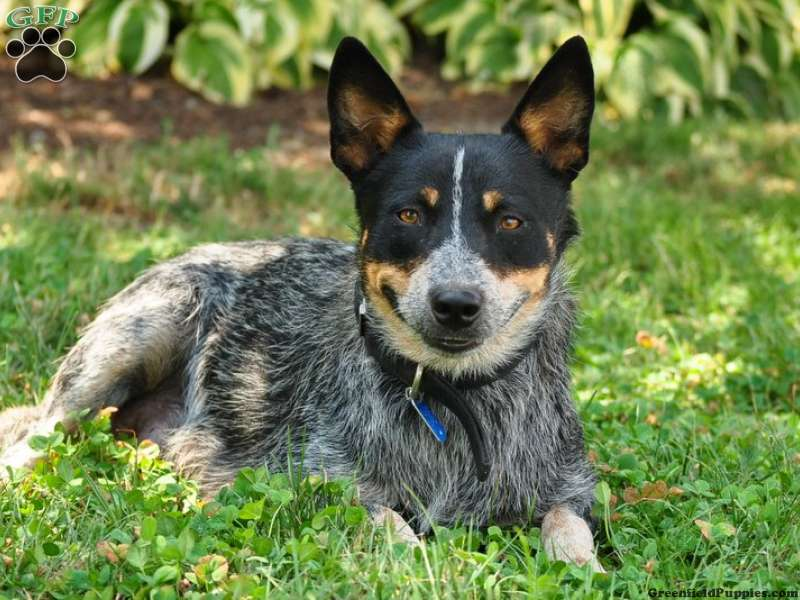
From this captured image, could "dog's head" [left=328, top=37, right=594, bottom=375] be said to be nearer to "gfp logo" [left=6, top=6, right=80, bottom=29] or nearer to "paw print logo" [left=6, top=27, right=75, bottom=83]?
"gfp logo" [left=6, top=6, right=80, bottom=29]

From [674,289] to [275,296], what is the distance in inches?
99.0

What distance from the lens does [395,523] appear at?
345 cm

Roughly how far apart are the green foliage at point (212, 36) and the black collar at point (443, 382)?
5500mm

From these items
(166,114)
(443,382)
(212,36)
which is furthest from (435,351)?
(212,36)

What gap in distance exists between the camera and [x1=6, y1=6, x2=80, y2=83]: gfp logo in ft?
27.1

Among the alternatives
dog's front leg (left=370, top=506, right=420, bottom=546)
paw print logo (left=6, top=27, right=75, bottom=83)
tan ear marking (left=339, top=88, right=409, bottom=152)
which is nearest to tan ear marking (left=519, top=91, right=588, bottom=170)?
tan ear marking (left=339, top=88, right=409, bottom=152)

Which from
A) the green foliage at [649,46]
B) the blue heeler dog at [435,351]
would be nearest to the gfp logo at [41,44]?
the green foliage at [649,46]

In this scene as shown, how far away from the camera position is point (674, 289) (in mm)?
6121

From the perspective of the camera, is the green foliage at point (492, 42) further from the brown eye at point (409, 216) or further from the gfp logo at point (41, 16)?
the brown eye at point (409, 216)

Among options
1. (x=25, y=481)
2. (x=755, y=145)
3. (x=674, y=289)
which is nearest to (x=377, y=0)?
(x=755, y=145)

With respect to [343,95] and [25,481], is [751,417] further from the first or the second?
[25,481]

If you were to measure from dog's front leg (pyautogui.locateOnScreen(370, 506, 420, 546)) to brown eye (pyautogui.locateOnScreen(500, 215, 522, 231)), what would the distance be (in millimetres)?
981

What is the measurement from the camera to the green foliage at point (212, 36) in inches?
350

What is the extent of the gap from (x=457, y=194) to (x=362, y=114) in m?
0.51
